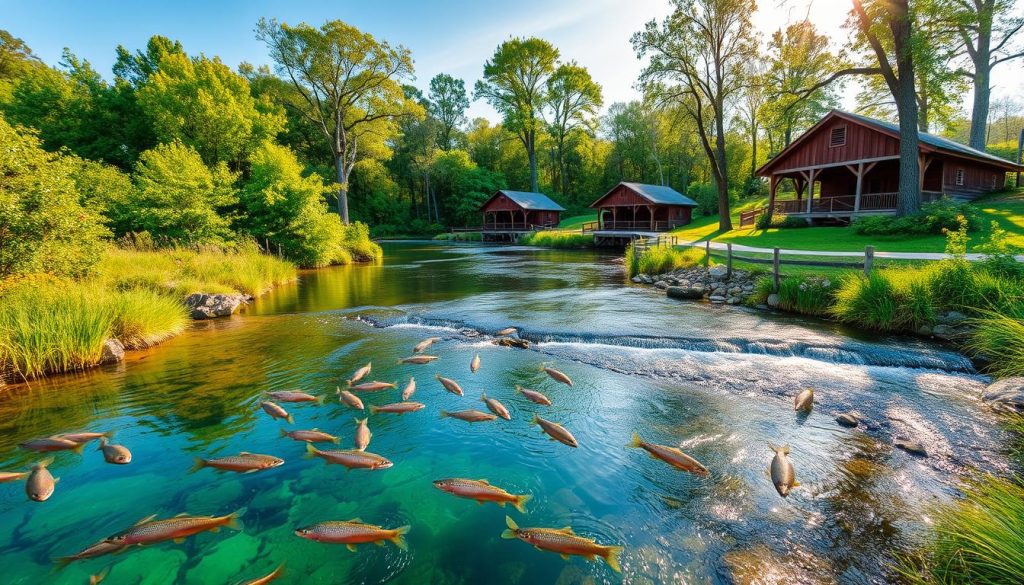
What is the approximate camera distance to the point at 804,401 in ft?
23.1

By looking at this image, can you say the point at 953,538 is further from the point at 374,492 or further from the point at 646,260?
the point at 646,260

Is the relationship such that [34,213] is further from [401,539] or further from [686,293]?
[686,293]

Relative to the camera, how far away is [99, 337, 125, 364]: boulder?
9.30m

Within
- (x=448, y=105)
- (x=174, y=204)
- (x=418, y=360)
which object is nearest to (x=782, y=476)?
(x=418, y=360)

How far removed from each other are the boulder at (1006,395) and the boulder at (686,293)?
872 cm

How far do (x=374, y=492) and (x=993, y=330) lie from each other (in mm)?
11344

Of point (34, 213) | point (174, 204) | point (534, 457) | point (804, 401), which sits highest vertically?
point (174, 204)

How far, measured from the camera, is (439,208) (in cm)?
7450

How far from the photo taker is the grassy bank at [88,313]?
8.16m

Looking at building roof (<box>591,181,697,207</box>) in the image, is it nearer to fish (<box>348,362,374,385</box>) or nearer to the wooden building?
the wooden building

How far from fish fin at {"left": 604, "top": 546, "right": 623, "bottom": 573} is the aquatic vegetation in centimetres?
3869

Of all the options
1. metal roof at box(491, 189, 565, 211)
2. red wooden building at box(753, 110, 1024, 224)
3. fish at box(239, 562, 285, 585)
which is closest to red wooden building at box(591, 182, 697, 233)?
metal roof at box(491, 189, 565, 211)

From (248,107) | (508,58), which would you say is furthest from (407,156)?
(248,107)

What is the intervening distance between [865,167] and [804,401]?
27681 millimetres
